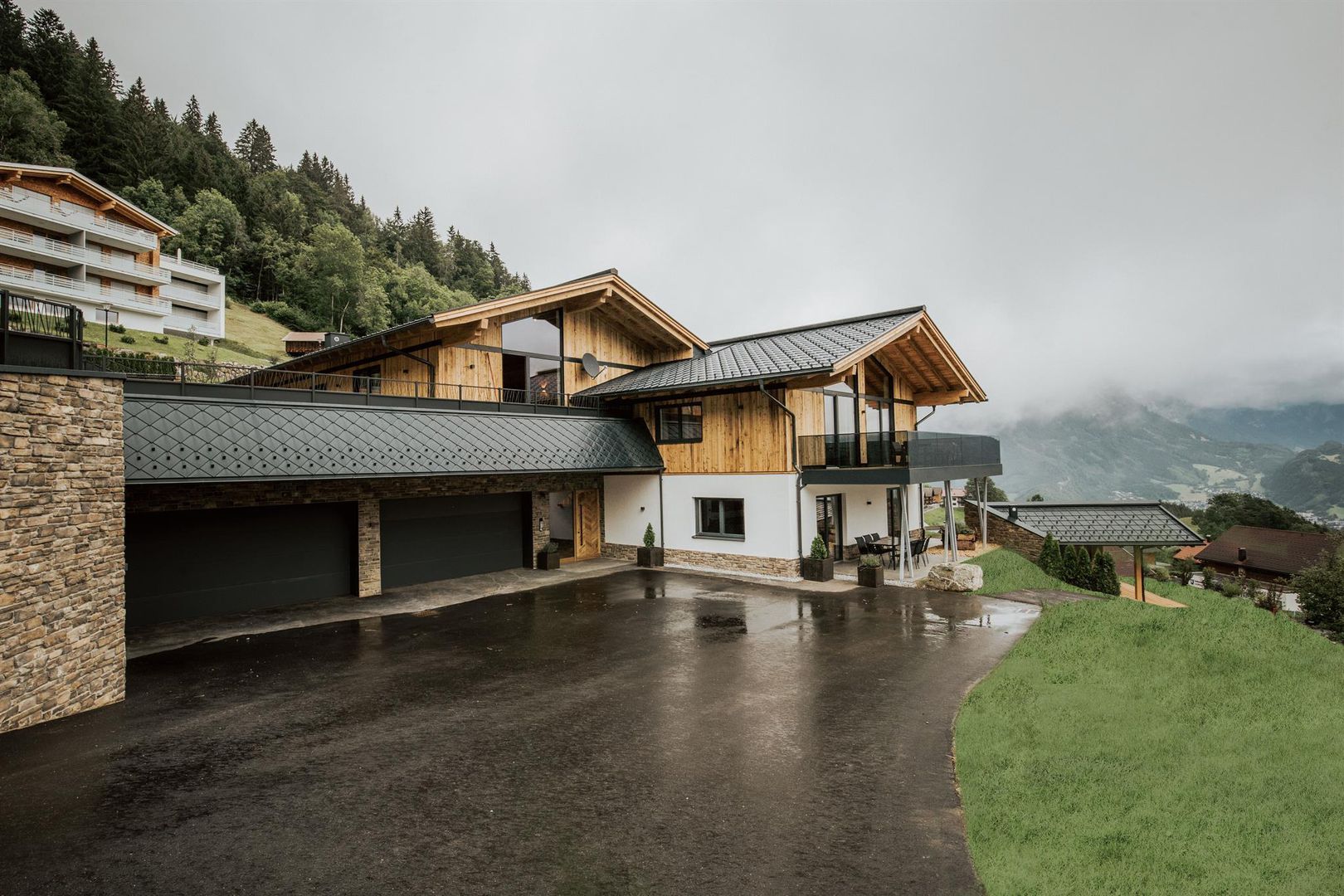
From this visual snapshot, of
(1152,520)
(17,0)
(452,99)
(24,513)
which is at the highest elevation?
(17,0)

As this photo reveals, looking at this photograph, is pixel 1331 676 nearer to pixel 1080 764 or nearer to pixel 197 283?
pixel 1080 764

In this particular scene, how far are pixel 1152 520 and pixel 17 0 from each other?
109 meters

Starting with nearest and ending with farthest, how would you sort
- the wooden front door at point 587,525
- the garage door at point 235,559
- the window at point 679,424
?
the garage door at point 235,559 < the window at point 679,424 < the wooden front door at point 587,525

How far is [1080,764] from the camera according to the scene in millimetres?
5633

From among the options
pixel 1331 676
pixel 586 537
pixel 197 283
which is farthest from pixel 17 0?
pixel 1331 676

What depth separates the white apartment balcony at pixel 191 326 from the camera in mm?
48438

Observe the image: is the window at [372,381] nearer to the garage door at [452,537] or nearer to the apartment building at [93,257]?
the garage door at [452,537]

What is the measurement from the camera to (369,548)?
559 inches

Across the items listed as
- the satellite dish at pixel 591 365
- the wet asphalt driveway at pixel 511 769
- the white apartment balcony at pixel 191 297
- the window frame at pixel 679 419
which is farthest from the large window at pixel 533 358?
the white apartment balcony at pixel 191 297

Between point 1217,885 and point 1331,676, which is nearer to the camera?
point 1217,885

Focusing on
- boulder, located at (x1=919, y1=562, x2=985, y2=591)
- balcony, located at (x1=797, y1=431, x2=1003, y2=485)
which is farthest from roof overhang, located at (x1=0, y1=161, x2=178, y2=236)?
boulder, located at (x1=919, y1=562, x2=985, y2=591)

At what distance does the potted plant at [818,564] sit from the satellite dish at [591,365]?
8.37m

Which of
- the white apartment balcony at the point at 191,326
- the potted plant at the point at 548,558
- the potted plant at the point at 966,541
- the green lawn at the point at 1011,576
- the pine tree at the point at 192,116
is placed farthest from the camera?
the pine tree at the point at 192,116

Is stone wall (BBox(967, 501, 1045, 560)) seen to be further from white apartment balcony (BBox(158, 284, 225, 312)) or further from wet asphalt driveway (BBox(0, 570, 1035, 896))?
white apartment balcony (BBox(158, 284, 225, 312))
